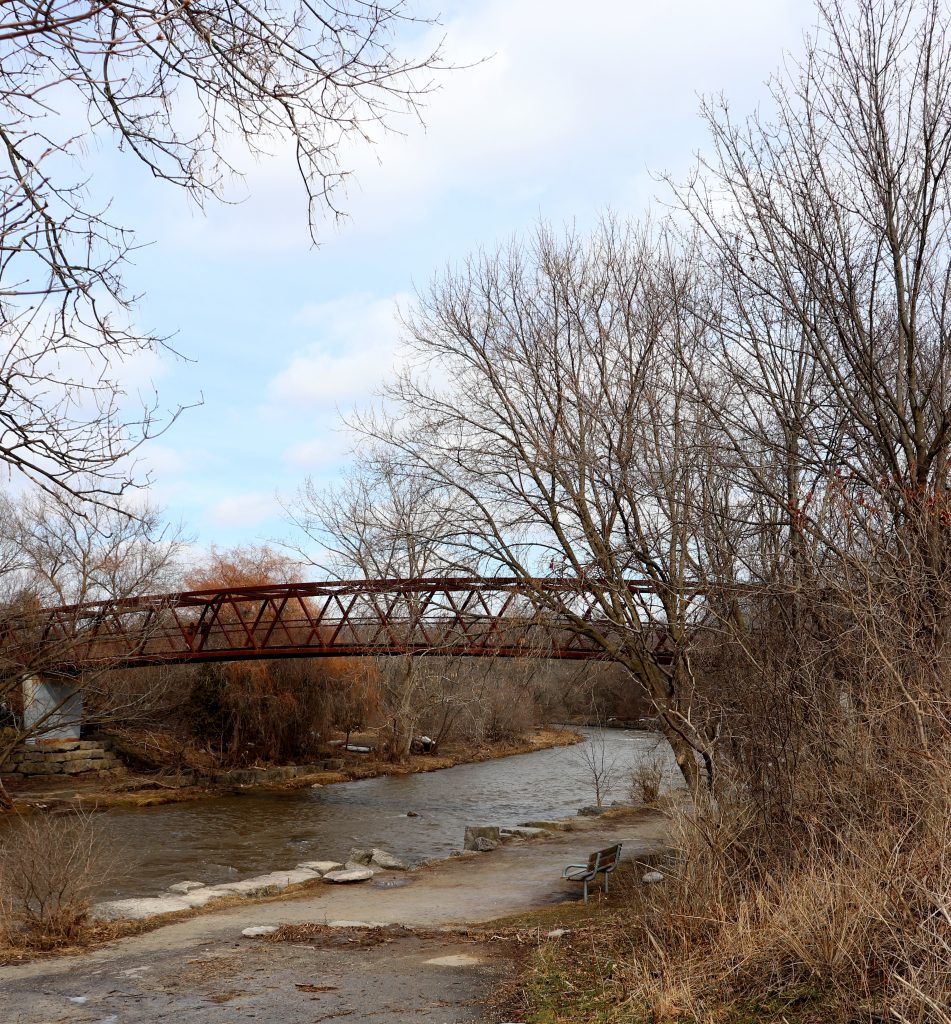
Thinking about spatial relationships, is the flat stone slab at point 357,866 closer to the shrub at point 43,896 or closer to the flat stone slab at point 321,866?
the flat stone slab at point 321,866

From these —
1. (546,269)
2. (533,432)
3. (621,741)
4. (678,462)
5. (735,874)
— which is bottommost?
(621,741)

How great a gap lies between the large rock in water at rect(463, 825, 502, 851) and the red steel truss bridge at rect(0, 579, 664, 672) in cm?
323

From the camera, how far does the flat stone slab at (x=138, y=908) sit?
37.0 ft

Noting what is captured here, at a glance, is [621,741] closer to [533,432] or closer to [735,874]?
[533,432]

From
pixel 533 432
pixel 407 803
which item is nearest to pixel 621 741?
pixel 407 803

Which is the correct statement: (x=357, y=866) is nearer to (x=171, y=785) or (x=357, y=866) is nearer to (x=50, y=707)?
(x=171, y=785)

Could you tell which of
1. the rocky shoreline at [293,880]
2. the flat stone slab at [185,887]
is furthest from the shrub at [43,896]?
the flat stone slab at [185,887]

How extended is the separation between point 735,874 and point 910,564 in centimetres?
263

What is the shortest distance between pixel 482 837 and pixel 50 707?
17.7 meters

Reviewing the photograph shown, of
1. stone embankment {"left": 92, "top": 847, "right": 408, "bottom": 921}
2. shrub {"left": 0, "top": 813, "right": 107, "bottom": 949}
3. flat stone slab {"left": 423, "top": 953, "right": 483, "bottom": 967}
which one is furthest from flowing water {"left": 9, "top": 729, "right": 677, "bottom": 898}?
flat stone slab {"left": 423, "top": 953, "right": 483, "bottom": 967}

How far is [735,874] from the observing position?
724 cm

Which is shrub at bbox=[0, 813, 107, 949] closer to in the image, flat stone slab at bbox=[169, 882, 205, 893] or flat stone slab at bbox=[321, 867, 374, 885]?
flat stone slab at bbox=[169, 882, 205, 893]

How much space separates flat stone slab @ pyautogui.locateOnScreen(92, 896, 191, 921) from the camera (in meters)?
11.3

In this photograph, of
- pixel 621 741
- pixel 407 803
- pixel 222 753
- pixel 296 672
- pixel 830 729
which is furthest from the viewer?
pixel 621 741
